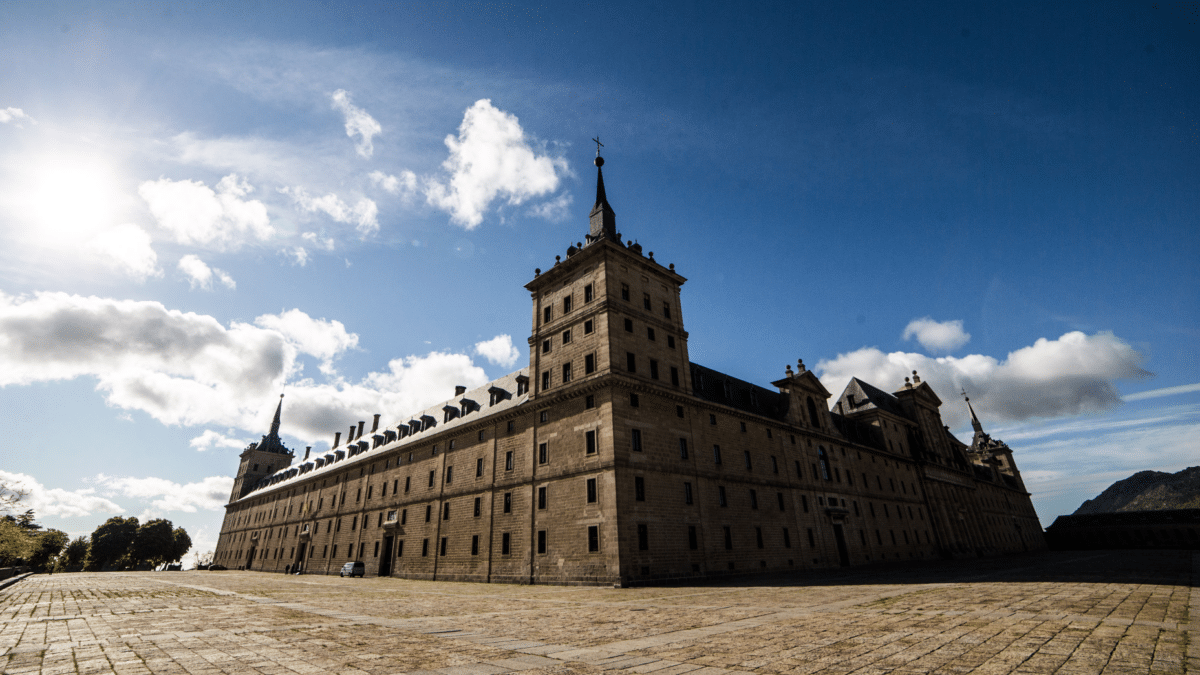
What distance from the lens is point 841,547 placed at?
132ft

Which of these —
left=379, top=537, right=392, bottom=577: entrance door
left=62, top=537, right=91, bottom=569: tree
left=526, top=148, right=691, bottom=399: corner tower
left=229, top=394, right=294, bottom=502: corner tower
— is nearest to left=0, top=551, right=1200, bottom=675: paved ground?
left=526, top=148, right=691, bottom=399: corner tower

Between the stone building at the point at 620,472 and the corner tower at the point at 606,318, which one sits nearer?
the stone building at the point at 620,472

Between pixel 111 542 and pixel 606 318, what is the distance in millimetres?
100225

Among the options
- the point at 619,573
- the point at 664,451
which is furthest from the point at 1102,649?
the point at 664,451

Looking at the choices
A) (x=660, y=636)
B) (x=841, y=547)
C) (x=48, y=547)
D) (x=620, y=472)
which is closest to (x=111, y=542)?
(x=48, y=547)

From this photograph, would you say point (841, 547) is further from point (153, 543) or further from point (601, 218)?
point (153, 543)

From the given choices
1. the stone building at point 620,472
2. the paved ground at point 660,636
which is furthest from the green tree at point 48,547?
the paved ground at point 660,636

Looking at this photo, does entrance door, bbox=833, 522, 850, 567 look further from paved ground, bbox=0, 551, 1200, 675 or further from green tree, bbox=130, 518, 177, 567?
green tree, bbox=130, 518, 177, 567

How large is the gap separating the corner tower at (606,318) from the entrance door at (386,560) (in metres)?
22.8

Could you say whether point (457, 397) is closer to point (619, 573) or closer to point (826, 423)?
point (619, 573)

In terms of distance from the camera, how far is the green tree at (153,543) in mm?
79750

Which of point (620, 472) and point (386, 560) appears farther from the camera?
point (386, 560)

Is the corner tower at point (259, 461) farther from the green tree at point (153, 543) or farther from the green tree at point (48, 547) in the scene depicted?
the green tree at point (48, 547)

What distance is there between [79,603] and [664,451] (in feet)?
86.4
